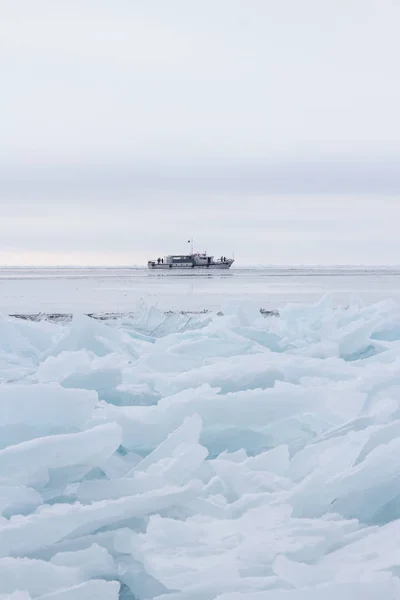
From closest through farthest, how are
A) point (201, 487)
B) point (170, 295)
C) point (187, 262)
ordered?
point (201, 487)
point (170, 295)
point (187, 262)

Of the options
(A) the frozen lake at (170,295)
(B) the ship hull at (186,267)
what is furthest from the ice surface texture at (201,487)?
(B) the ship hull at (186,267)

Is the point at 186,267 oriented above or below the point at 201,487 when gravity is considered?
above

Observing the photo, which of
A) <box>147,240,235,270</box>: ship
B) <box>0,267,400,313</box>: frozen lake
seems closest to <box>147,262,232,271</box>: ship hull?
<box>147,240,235,270</box>: ship

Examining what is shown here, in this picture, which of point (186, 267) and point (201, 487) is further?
point (186, 267)

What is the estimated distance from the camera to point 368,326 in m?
3.62

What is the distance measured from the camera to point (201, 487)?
1.74 m

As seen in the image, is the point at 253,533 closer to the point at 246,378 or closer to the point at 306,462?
the point at 306,462

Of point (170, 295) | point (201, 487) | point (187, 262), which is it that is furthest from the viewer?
point (187, 262)

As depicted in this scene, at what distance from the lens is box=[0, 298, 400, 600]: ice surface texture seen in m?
1.35

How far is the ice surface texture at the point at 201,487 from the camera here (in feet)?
4.42

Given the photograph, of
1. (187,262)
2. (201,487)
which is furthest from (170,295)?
(187,262)

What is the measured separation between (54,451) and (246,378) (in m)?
0.94

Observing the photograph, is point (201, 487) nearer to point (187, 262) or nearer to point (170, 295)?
point (170, 295)

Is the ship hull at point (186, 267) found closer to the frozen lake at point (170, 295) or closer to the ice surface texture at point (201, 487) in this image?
the frozen lake at point (170, 295)
